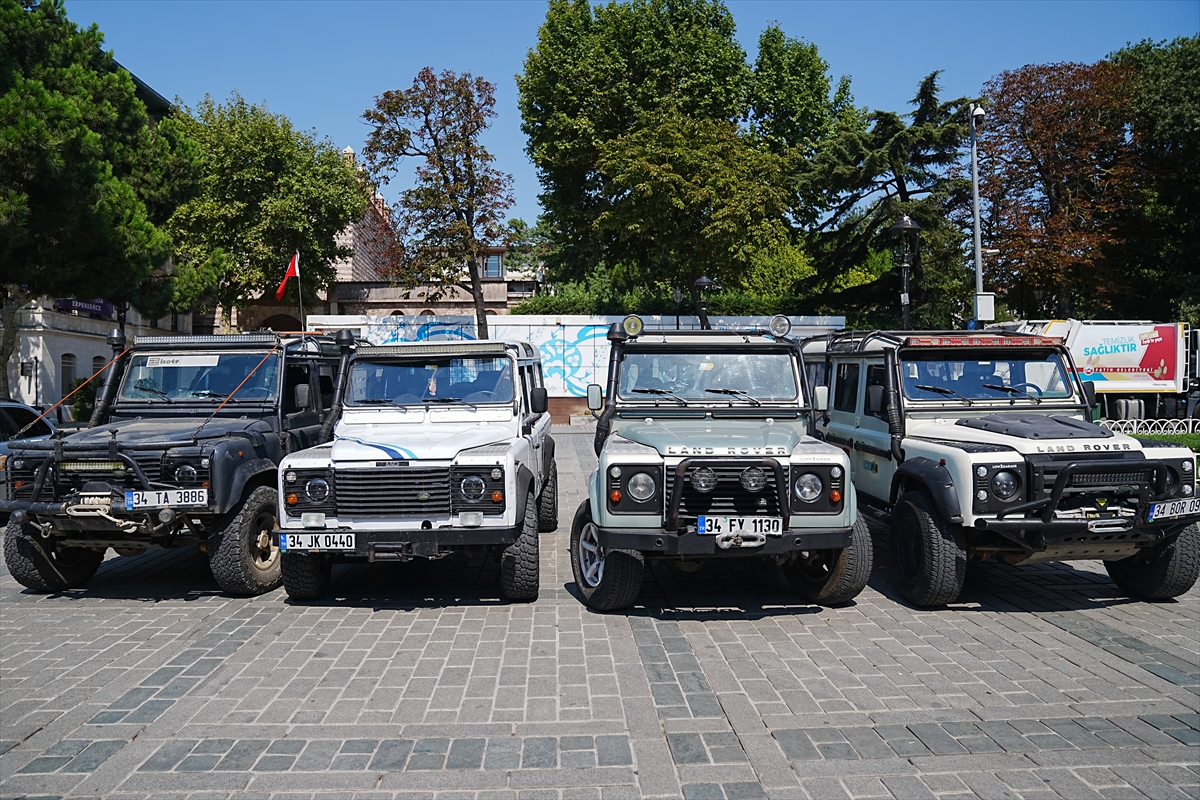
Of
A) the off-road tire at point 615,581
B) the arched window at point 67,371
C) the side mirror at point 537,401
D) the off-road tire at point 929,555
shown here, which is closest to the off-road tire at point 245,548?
the side mirror at point 537,401

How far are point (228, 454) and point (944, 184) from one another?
101 ft

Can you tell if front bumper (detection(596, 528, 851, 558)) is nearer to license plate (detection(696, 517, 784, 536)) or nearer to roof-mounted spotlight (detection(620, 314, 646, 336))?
license plate (detection(696, 517, 784, 536))

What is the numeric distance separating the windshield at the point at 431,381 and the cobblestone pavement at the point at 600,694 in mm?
1718

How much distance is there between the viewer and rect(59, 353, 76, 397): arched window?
87.9ft

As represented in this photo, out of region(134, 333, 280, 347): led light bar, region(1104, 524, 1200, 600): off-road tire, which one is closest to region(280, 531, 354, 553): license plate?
region(134, 333, 280, 347): led light bar

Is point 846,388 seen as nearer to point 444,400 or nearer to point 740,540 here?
point 740,540

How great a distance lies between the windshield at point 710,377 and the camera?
23.9 feet

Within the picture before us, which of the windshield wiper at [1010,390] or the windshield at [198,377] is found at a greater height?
the windshield at [198,377]

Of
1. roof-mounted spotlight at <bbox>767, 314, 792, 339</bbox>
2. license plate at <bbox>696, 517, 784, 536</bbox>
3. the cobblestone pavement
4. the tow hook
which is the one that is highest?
roof-mounted spotlight at <bbox>767, 314, 792, 339</bbox>

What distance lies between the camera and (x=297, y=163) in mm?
35625

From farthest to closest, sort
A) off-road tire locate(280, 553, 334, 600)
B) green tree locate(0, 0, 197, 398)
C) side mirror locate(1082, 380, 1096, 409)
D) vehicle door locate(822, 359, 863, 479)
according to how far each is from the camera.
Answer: green tree locate(0, 0, 197, 398) → vehicle door locate(822, 359, 863, 479) → side mirror locate(1082, 380, 1096, 409) → off-road tire locate(280, 553, 334, 600)

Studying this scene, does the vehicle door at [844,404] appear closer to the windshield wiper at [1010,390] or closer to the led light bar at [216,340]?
the windshield wiper at [1010,390]

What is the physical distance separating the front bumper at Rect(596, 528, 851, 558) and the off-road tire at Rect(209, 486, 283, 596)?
9.85 ft

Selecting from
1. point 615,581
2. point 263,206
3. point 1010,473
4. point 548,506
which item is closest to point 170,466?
point 615,581
